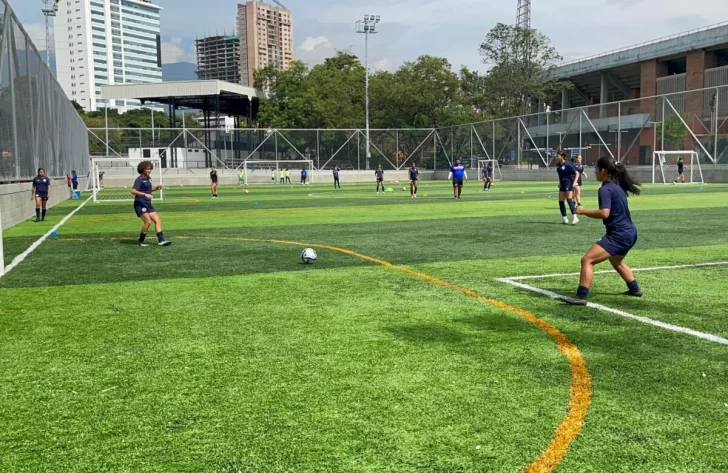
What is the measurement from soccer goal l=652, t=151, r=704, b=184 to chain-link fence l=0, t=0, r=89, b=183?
34852 mm

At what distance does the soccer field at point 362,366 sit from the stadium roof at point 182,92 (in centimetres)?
6267

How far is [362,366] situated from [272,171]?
187 feet

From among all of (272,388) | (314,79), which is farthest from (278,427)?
(314,79)

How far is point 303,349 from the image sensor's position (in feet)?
18.6

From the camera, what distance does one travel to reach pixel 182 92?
71438 millimetres

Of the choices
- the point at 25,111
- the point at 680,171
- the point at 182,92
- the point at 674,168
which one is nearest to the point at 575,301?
the point at 25,111

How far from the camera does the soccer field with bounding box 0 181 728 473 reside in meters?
3.65

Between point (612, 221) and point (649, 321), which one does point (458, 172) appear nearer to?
point (612, 221)

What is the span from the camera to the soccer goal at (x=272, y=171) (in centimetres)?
6044

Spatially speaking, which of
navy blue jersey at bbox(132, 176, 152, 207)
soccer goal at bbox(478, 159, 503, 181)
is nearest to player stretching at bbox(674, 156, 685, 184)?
soccer goal at bbox(478, 159, 503, 181)

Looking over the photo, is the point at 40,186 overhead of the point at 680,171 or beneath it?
beneath

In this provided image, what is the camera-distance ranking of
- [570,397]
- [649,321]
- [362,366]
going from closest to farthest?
[570,397] < [362,366] < [649,321]

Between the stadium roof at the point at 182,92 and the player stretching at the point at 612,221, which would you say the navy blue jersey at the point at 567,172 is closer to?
the player stretching at the point at 612,221

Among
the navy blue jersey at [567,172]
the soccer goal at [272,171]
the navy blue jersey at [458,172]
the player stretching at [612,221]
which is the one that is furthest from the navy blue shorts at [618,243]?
the soccer goal at [272,171]
